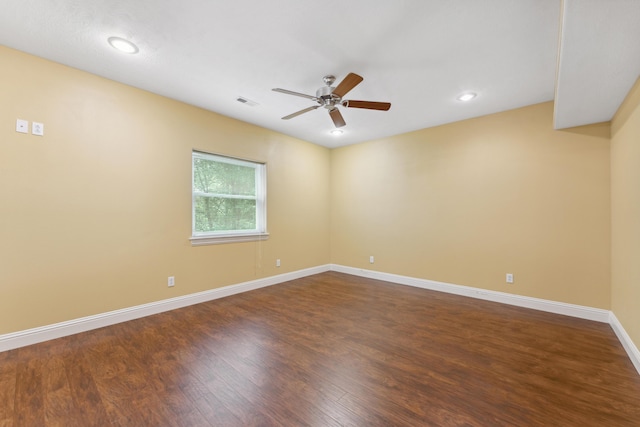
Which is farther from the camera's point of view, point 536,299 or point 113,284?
point 536,299

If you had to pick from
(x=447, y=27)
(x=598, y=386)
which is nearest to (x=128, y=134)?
(x=447, y=27)

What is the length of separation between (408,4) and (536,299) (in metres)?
3.62

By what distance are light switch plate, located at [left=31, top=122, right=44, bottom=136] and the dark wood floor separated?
194 cm

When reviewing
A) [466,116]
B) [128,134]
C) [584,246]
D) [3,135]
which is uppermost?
[466,116]

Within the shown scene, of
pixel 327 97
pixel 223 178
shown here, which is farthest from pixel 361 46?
pixel 223 178

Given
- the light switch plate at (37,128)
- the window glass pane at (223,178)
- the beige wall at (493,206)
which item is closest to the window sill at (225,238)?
the window glass pane at (223,178)

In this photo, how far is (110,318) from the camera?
2754 mm

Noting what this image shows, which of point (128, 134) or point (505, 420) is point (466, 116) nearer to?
point (505, 420)

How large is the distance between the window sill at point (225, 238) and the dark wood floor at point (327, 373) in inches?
36.6

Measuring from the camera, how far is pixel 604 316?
286 cm

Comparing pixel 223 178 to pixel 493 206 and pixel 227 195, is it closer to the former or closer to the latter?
pixel 227 195

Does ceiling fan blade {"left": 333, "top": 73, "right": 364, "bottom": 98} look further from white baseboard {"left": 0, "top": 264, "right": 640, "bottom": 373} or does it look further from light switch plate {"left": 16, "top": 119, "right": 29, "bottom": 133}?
white baseboard {"left": 0, "top": 264, "right": 640, "bottom": 373}

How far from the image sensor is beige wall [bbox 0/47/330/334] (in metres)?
2.30

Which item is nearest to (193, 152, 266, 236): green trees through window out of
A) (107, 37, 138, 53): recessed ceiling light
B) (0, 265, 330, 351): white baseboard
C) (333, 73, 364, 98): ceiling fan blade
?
(0, 265, 330, 351): white baseboard
